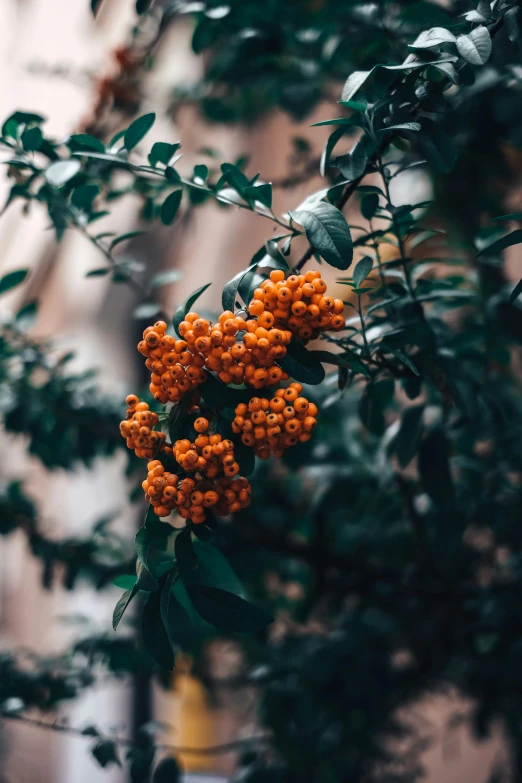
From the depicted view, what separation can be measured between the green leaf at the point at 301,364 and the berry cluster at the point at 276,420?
0.04ft

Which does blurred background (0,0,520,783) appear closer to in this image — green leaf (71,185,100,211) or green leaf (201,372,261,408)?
green leaf (71,185,100,211)

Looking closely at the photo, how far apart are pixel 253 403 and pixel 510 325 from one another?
63 cm

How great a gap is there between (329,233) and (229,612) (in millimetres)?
350

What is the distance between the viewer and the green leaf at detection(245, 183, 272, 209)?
0.65 metres

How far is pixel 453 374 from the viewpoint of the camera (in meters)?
0.82

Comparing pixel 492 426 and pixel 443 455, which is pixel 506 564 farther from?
pixel 443 455

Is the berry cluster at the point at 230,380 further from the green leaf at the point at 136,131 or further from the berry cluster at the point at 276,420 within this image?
the green leaf at the point at 136,131

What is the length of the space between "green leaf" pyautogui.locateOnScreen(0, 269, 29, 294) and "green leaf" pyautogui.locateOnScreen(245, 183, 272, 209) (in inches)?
16.8

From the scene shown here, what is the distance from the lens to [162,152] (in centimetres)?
70

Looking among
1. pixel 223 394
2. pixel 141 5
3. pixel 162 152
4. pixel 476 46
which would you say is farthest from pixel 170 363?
pixel 141 5

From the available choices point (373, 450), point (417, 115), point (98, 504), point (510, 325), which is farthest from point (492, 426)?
point (98, 504)

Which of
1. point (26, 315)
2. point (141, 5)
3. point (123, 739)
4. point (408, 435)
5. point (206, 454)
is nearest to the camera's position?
point (206, 454)

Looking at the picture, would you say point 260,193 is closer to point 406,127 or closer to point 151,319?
point 406,127

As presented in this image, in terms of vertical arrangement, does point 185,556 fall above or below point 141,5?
below
